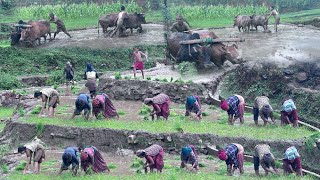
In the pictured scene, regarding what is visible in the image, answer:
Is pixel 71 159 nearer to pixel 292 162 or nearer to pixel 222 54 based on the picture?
pixel 292 162

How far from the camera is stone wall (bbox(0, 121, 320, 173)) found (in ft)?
94.5

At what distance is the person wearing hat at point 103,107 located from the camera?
3167 centimetres

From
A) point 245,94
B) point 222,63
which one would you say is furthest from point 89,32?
point 245,94

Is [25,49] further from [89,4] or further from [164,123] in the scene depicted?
[164,123]

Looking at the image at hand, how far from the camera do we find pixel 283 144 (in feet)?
94.3

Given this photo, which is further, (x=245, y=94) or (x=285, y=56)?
(x=285, y=56)

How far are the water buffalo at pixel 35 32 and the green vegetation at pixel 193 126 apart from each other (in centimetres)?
1591

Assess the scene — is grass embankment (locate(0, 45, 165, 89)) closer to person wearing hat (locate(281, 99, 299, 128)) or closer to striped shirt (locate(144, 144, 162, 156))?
person wearing hat (locate(281, 99, 299, 128))

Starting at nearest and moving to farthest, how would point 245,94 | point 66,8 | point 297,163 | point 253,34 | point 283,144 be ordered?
point 297,163, point 283,144, point 245,94, point 253,34, point 66,8

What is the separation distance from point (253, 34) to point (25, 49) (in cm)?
1255

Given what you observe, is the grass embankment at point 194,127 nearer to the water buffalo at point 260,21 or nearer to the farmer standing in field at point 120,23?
the farmer standing in field at point 120,23

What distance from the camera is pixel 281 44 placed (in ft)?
147

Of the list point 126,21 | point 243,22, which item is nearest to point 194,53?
point 126,21

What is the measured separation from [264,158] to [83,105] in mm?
7704
